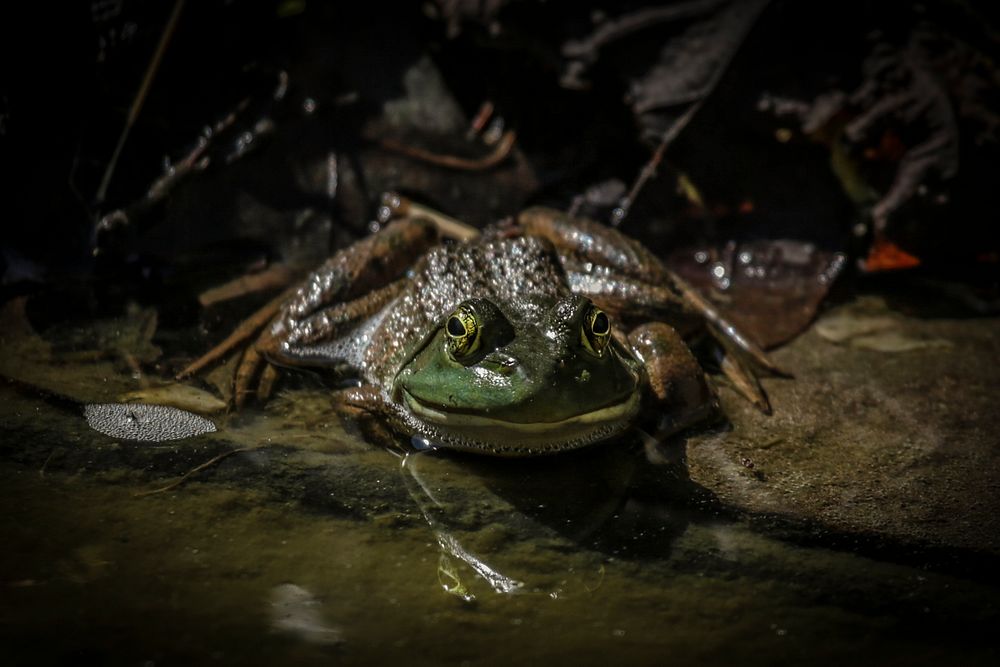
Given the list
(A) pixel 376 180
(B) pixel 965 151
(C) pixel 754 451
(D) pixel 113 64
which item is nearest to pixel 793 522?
(C) pixel 754 451

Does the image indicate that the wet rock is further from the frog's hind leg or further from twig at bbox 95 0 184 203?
twig at bbox 95 0 184 203

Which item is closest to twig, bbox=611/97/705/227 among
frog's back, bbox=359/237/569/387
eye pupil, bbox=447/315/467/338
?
frog's back, bbox=359/237/569/387

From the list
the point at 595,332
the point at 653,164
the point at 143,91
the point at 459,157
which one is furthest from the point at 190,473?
the point at 653,164

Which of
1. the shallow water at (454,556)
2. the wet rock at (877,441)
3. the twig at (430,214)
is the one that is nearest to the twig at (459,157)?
the twig at (430,214)

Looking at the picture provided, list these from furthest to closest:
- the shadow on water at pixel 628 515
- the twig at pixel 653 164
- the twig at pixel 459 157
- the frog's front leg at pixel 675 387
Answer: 1. the twig at pixel 459 157
2. the twig at pixel 653 164
3. the frog's front leg at pixel 675 387
4. the shadow on water at pixel 628 515

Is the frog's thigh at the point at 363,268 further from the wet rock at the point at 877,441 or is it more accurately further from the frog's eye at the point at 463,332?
the wet rock at the point at 877,441
